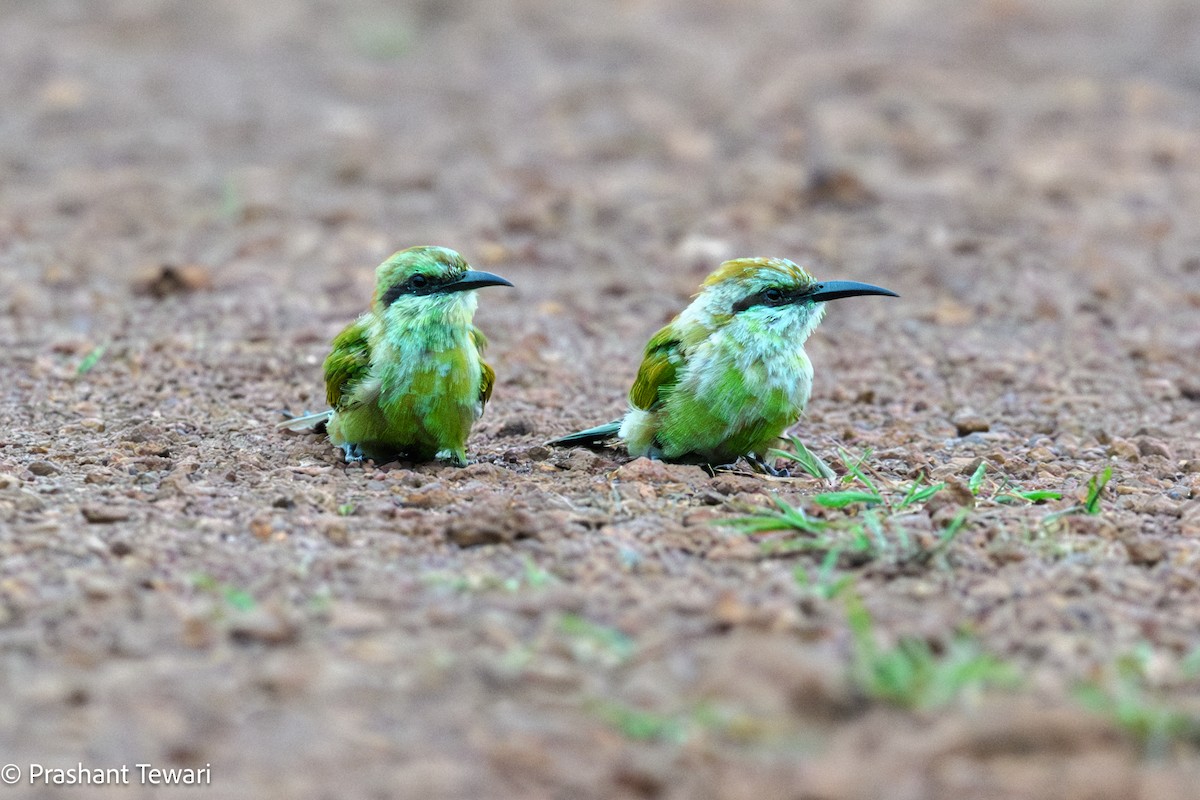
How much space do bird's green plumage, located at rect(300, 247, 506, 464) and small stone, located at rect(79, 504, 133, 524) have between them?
1183mm

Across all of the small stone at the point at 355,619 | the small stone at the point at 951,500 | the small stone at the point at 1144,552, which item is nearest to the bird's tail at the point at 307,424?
the small stone at the point at 355,619

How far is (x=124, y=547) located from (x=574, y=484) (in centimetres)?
155

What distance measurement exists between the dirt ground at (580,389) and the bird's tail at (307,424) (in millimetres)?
93

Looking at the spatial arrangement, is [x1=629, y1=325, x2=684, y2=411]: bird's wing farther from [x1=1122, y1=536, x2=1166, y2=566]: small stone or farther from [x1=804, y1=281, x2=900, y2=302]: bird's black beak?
[x1=1122, y1=536, x2=1166, y2=566]: small stone

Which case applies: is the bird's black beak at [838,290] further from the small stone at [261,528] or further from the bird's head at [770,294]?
the small stone at [261,528]

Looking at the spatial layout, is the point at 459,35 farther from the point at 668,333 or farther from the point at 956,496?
the point at 956,496

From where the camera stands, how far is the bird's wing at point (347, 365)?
548cm

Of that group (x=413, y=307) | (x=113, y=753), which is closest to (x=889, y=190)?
(x=413, y=307)

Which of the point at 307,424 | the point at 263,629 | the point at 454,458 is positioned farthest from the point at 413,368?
the point at 263,629

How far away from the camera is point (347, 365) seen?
550 centimetres

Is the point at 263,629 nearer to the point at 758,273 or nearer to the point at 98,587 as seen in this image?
the point at 98,587

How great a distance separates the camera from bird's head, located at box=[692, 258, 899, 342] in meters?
5.61

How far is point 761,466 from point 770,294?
0.66 m

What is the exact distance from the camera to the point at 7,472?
4961 millimetres
